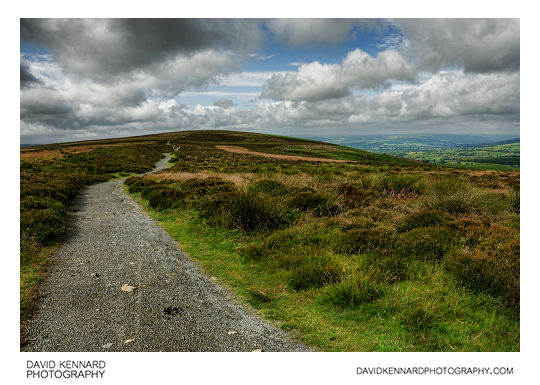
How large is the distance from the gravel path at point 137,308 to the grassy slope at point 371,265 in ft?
1.91

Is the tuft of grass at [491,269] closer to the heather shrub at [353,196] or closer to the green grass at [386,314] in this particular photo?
the green grass at [386,314]

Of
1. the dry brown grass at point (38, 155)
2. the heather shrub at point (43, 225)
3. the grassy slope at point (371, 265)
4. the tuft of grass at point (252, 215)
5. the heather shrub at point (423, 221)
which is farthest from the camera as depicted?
the dry brown grass at point (38, 155)

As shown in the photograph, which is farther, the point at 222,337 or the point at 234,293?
the point at 234,293

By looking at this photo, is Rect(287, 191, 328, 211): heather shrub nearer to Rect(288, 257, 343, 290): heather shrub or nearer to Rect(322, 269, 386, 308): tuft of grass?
Rect(288, 257, 343, 290): heather shrub

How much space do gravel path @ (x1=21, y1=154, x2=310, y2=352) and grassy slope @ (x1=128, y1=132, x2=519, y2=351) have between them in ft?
1.91

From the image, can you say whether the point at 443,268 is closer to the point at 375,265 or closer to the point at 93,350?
the point at 375,265

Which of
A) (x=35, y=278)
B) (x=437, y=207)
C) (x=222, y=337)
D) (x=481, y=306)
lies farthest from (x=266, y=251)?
(x=437, y=207)

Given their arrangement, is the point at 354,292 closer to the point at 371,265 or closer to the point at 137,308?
the point at 371,265

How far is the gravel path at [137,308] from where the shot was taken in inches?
163

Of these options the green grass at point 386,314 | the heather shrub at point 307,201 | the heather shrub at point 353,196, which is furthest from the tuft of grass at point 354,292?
the heather shrub at point 353,196

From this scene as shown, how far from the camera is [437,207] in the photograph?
1102 centimetres

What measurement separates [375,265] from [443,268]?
1373 mm

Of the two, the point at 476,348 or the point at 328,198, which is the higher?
the point at 328,198

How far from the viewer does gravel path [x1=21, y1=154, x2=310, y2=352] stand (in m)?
4.14
